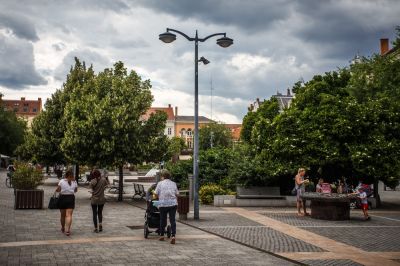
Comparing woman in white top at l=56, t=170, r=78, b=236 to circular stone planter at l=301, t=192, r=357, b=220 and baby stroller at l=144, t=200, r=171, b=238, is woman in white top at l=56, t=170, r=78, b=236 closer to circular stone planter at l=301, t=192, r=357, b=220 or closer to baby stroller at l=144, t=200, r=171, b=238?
baby stroller at l=144, t=200, r=171, b=238

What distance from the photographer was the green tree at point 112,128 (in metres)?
22.3

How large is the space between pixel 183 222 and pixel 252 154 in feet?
36.0

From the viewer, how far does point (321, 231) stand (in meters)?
13.6

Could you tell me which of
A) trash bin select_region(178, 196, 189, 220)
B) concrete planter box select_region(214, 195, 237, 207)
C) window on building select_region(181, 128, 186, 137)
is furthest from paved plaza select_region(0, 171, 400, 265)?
window on building select_region(181, 128, 186, 137)

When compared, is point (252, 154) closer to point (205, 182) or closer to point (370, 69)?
point (205, 182)

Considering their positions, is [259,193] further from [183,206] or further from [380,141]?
[183,206]

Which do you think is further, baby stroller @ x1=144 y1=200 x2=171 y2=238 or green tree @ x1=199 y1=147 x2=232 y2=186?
green tree @ x1=199 y1=147 x2=232 y2=186

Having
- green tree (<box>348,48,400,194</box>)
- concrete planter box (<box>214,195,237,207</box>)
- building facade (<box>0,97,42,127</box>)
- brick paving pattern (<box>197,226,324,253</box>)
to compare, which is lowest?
brick paving pattern (<box>197,226,324,253</box>)

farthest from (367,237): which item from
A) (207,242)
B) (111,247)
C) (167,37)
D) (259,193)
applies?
(259,193)

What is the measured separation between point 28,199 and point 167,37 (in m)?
9.14

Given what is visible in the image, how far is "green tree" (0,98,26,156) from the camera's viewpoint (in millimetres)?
73500

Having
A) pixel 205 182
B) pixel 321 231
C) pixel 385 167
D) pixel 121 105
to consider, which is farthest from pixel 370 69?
pixel 321 231

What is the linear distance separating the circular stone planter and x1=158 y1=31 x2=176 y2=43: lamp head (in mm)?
7683

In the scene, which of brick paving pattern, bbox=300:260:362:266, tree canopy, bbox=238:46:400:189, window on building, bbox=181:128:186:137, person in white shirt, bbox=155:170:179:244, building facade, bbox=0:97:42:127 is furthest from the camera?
building facade, bbox=0:97:42:127
